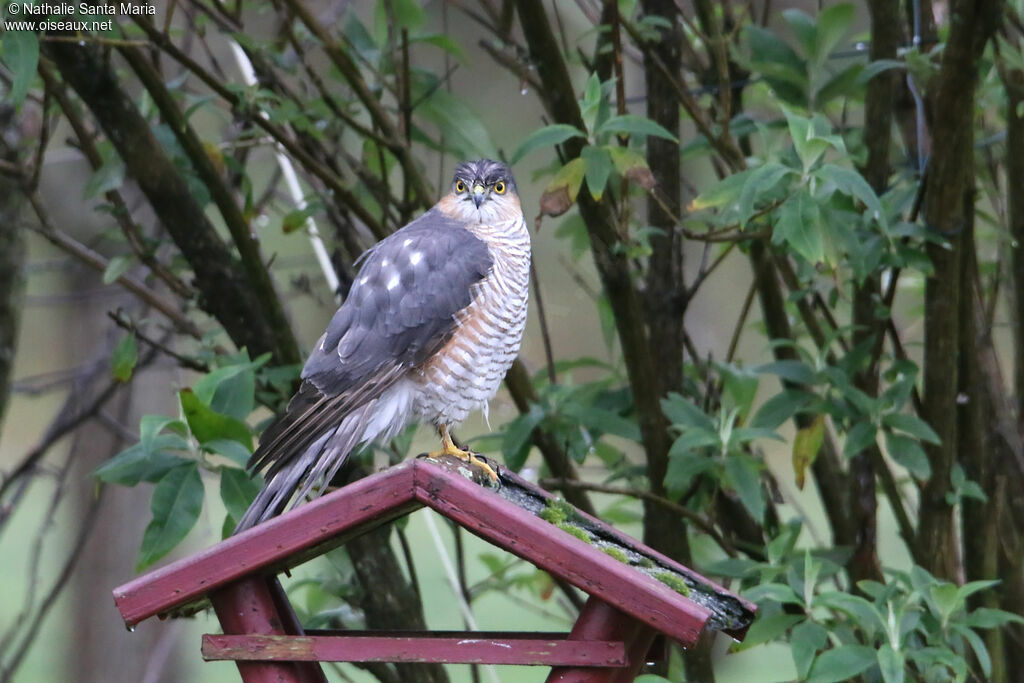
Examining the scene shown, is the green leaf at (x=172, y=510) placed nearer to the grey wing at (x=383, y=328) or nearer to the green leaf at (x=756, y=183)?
the grey wing at (x=383, y=328)

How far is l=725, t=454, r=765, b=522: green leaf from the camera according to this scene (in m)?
2.73

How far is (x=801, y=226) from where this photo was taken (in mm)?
2490

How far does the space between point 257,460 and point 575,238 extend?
173 cm

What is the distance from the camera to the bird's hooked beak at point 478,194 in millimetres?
2967

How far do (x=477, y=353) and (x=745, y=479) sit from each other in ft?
2.60

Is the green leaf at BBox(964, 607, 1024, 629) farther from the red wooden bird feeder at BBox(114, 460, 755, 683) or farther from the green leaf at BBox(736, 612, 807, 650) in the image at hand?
the red wooden bird feeder at BBox(114, 460, 755, 683)

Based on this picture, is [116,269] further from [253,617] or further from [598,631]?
[598,631]

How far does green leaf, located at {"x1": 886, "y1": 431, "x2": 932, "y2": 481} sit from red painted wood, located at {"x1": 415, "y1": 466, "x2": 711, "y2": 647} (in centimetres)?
144

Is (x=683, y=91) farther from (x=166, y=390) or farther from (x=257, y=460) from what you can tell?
(x=166, y=390)

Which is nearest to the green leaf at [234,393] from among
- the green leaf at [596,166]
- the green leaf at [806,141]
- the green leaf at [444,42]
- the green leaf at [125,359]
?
the green leaf at [125,359]

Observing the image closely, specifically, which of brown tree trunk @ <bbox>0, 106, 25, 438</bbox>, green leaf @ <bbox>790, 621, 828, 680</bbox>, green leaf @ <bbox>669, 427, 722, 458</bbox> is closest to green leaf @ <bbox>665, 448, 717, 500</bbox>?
green leaf @ <bbox>669, 427, 722, 458</bbox>

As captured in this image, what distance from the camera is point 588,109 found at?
2609mm

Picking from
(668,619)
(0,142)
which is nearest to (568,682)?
(668,619)

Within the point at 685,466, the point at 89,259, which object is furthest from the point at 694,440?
the point at 89,259
